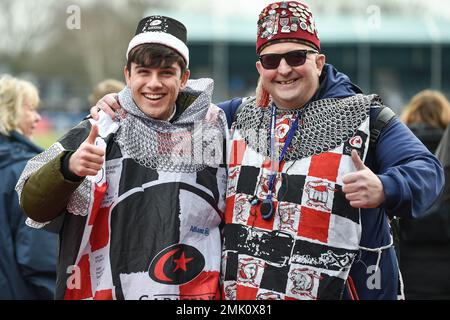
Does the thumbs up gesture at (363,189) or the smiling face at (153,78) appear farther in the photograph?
the smiling face at (153,78)

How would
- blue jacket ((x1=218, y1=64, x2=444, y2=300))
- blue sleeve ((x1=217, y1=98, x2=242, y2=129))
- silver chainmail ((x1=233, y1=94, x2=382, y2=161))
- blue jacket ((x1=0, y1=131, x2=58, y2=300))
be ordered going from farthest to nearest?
blue jacket ((x1=0, y1=131, x2=58, y2=300))
blue sleeve ((x1=217, y1=98, x2=242, y2=129))
silver chainmail ((x1=233, y1=94, x2=382, y2=161))
blue jacket ((x1=218, y1=64, x2=444, y2=300))

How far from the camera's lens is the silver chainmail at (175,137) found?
3273mm

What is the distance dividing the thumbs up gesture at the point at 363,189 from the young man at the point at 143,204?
0.80m

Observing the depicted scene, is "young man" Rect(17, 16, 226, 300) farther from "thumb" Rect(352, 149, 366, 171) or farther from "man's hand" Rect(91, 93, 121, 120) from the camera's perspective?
"thumb" Rect(352, 149, 366, 171)

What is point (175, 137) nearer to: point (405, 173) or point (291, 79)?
point (291, 79)

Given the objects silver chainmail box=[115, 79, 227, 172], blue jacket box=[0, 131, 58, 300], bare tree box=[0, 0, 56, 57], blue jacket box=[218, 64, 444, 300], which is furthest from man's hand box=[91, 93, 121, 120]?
bare tree box=[0, 0, 56, 57]

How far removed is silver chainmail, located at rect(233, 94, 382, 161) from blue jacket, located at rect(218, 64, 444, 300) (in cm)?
6

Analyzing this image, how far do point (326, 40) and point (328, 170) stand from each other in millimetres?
31673

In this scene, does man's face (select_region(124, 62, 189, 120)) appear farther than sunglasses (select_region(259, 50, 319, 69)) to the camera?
Yes

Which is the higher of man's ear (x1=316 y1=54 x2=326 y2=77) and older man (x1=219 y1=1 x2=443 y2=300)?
man's ear (x1=316 y1=54 x2=326 y2=77)

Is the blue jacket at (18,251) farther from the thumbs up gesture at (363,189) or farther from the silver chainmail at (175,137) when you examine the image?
the thumbs up gesture at (363,189)

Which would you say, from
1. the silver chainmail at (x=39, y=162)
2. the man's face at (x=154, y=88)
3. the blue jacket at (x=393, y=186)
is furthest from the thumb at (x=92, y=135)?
the blue jacket at (x=393, y=186)

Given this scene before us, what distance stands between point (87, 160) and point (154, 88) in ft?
1.78

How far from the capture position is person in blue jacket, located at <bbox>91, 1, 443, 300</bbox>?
2.99 meters
